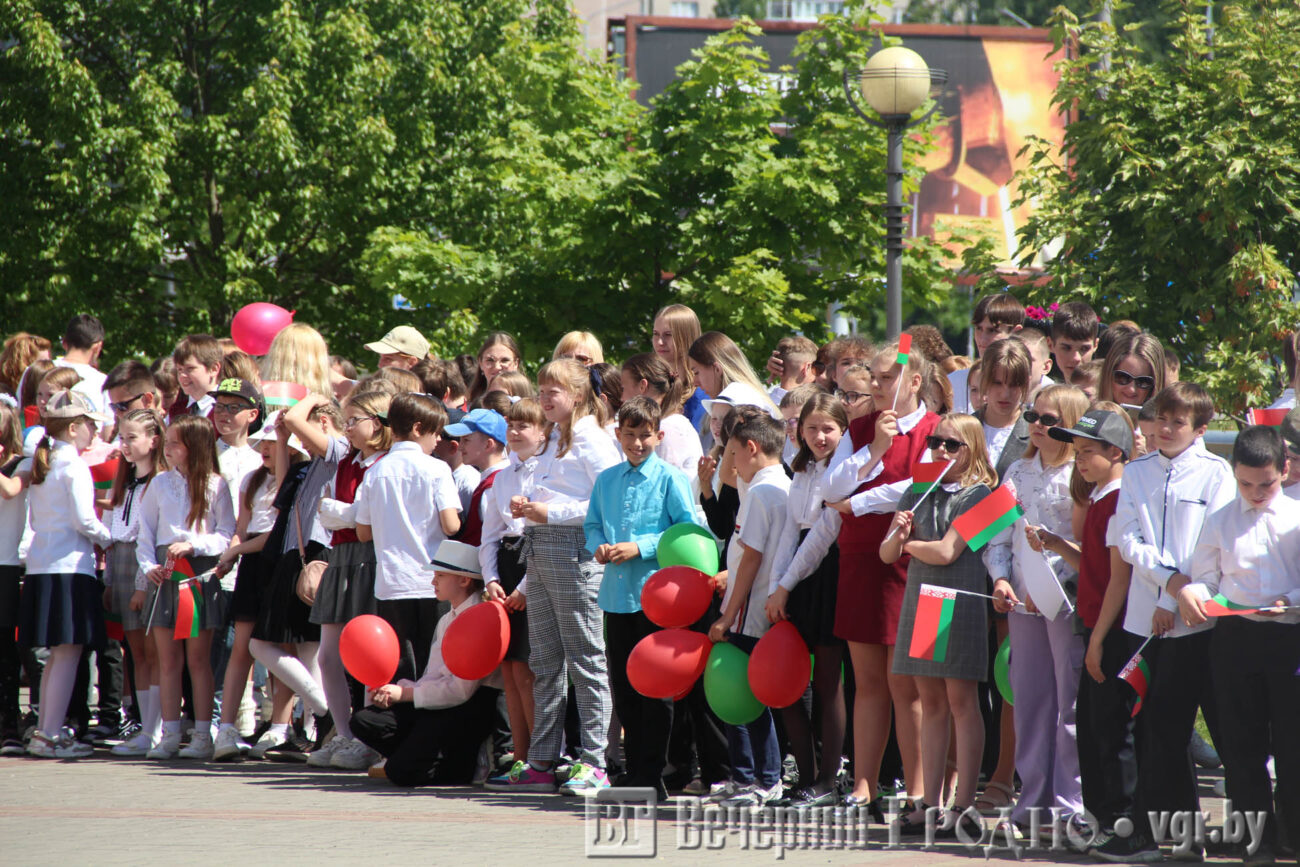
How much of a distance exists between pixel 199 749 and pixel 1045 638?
5218 millimetres

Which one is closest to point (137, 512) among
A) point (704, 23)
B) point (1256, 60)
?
point (1256, 60)

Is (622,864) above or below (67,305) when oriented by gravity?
Answer: below

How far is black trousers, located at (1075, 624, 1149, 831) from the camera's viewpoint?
604cm

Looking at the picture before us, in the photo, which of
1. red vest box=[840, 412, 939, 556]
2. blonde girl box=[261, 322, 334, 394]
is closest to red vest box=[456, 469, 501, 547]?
blonde girl box=[261, 322, 334, 394]

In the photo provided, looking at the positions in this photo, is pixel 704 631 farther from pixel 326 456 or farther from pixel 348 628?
pixel 326 456

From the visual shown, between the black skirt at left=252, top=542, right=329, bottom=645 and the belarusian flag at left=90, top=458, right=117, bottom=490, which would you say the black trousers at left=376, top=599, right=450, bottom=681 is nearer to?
the black skirt at left=252, top=542, right=329, bottom=645

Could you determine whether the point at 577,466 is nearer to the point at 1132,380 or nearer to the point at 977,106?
the point at 1132,380

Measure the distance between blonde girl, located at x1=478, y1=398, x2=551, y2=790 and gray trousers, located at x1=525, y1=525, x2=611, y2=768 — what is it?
0.49ft

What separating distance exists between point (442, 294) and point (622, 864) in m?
13.6

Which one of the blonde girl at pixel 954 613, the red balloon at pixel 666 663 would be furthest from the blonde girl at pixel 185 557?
the blonde girl at pixel 954 613

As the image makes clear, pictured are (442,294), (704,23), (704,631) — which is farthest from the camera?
(704,23)

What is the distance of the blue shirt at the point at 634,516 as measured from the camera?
24.8 ft

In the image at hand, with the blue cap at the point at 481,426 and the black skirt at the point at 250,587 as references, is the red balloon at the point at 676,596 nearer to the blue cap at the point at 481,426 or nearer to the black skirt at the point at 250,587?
the blue cap at the point at 481,426

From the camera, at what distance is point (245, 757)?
9.06 metres
